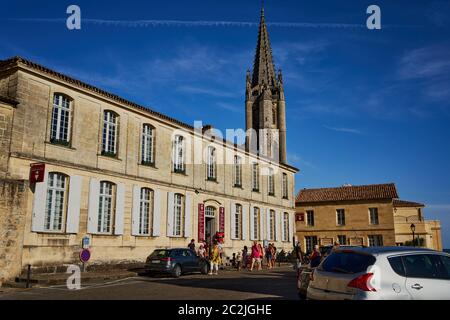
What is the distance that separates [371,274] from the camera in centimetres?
592

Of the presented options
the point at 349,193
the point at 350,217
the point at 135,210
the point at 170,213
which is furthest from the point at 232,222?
the point at 349,193

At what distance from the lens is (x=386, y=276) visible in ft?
19.4

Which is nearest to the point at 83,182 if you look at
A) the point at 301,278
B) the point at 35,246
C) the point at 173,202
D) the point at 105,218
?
the point at 105,218

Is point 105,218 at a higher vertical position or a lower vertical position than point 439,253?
higher

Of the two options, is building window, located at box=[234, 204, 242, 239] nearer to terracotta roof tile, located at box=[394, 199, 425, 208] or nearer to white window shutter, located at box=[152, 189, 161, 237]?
white window shutter, located at box=[152, 189, 161, 237]

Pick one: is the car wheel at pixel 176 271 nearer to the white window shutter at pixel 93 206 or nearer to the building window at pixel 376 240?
the white window shutter at pixel 93 206

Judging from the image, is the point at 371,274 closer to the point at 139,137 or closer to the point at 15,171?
the point at 15,171

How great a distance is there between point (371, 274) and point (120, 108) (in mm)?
16678

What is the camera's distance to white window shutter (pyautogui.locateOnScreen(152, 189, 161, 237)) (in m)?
21.1

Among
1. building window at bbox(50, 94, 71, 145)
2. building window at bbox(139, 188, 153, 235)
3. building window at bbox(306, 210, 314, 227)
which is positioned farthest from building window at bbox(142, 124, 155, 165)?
building window at bbox(306, 210, 314, 227)

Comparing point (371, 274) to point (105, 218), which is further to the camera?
point (105, 218)

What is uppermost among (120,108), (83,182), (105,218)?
(120,108)

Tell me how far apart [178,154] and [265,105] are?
36877 mm

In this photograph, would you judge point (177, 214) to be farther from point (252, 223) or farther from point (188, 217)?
point (252, 223)
